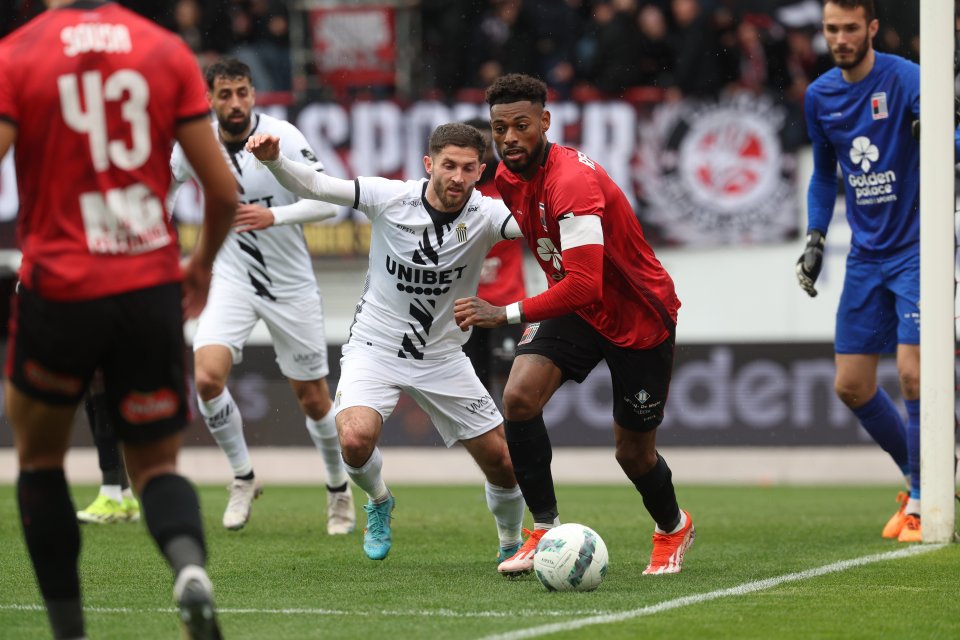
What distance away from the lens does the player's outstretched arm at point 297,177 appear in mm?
6461

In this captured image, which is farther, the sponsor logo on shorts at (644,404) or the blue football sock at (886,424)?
the blue football sock at (886,424)

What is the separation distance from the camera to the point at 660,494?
6605mm

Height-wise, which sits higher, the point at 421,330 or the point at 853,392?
the point at 421,330

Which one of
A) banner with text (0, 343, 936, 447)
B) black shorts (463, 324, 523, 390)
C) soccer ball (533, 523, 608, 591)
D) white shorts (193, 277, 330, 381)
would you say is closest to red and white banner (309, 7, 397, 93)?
banner with text (0, 343, 936, 447)

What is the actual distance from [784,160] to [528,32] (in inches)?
120

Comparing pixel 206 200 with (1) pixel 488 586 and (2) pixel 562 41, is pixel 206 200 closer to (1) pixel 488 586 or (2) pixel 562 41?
(1) pixel 488 586

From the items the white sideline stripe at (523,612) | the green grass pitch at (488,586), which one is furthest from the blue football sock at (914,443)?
the white sideline stripe at (523,612)

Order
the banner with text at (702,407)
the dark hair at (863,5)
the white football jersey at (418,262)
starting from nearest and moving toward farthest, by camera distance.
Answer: the white football jersey at (418,262) → the dark hair at (863,5) → the banner with text at (702,407)

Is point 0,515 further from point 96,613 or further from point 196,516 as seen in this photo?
point 196,516

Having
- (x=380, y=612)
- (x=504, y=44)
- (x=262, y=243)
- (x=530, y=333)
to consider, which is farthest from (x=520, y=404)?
(x=504, y=44)

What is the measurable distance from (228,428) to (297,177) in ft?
7.86

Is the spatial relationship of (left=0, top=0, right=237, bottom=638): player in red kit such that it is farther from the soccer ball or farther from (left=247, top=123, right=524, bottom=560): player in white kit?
(left=247, top=123, right=524, bottom=560): player in white kit

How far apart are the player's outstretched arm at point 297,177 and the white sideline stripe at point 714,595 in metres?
2.43

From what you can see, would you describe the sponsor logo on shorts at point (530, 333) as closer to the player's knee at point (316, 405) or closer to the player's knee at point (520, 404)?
the player's knee at point (520, 404)
